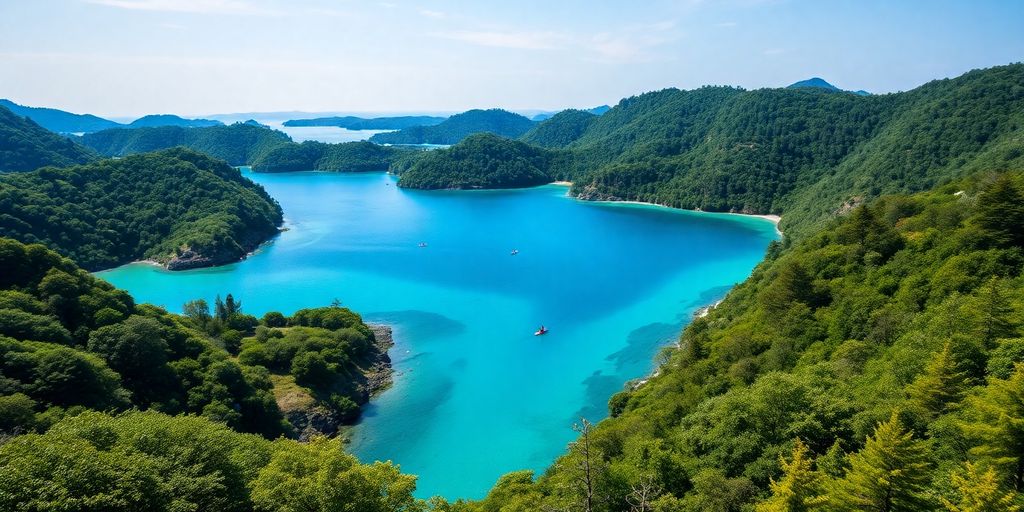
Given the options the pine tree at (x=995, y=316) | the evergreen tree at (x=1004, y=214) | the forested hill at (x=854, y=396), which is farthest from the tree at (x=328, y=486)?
the evergreen tree at (x=1004, y=214)

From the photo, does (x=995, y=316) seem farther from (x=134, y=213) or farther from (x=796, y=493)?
(x=134, y=213)

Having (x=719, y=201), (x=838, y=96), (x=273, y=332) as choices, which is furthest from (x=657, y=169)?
(x=273, y=332)

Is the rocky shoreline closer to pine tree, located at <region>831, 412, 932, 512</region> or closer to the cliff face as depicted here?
the cliff face

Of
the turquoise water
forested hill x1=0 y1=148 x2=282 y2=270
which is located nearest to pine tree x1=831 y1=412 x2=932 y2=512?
the turquoise water

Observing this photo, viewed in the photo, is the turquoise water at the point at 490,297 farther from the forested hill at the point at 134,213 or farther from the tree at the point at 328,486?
the tree at the point at 328,486

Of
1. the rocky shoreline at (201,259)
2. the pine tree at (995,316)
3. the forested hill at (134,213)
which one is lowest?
the rocky shoreline at (201,259)

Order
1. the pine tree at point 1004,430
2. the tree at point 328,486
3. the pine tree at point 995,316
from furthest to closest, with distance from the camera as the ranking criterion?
1. the pine tree at point 995,316
2. the tree at point 328,486
3. the pine tree at point 1004,430

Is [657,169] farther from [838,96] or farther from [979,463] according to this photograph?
[979,463]

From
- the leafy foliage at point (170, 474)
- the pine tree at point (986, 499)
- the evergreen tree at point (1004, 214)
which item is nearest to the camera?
the pine tree at point (986, 499)
